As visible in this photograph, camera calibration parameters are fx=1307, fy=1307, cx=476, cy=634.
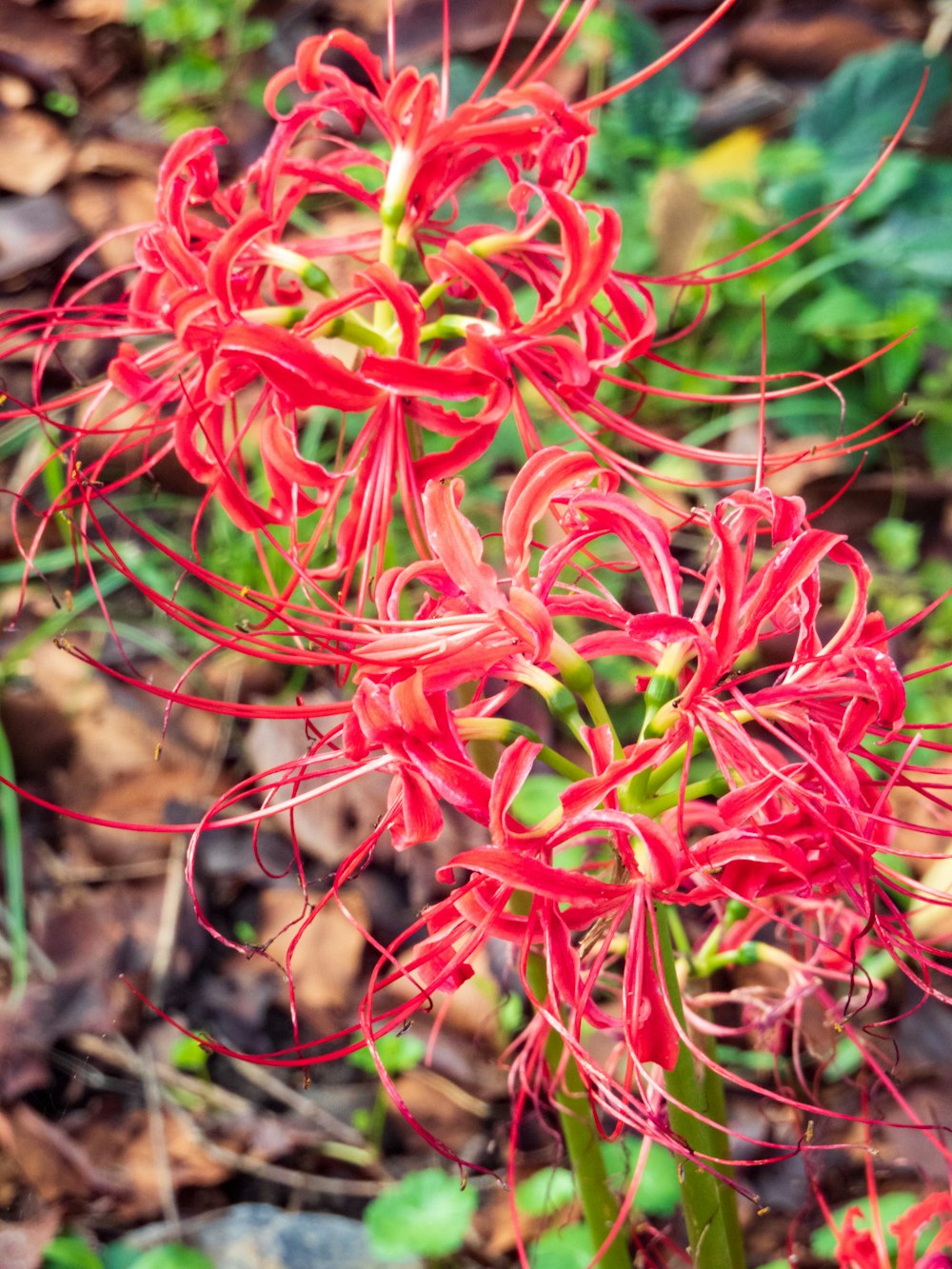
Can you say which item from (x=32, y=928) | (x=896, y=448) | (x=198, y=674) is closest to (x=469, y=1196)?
(x=32, y=928)

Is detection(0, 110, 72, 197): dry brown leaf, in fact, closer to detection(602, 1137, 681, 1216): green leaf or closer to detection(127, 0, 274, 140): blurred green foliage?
detection(127, 0, 274, 140): blurred green foliage

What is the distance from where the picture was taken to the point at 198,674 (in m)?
1.70

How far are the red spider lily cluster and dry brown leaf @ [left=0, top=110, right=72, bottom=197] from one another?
1354 mm

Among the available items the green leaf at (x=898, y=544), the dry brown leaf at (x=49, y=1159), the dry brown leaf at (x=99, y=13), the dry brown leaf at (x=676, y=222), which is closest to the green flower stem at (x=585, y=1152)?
the dry brown leaf at (x=49, y=1159)

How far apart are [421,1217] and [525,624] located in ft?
2.37

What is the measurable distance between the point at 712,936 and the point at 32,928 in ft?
3.04

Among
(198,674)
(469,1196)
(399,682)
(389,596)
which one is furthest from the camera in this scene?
(198,674)

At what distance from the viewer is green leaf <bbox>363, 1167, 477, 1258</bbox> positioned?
3.62ft

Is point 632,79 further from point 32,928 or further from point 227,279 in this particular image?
point 32,928

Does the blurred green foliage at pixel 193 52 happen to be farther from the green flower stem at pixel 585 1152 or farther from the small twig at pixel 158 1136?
the green flower stem at pixel 585 1152

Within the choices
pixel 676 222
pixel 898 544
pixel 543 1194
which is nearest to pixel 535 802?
pixel 543 1194

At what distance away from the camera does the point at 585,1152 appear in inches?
33.5

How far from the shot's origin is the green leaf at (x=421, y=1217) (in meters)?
1.10

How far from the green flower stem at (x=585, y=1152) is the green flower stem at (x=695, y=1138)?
9cm
